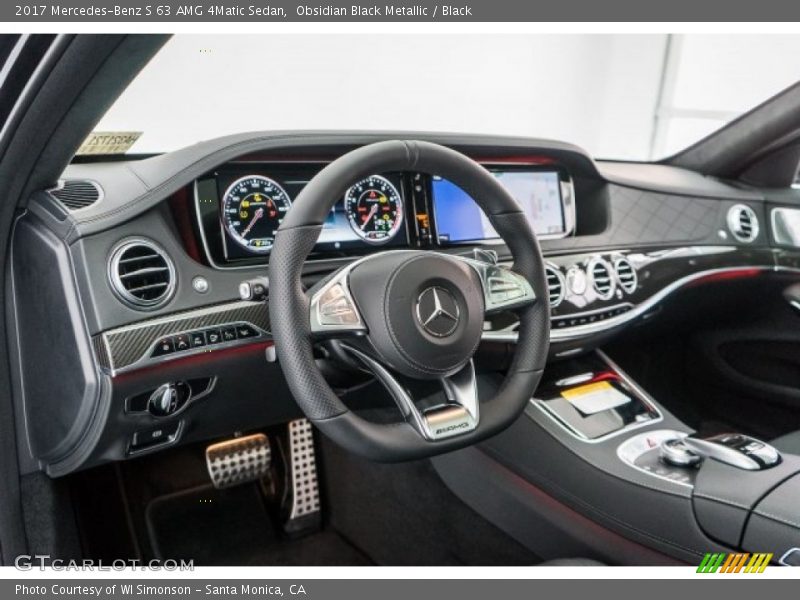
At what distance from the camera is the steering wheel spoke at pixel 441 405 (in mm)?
1021

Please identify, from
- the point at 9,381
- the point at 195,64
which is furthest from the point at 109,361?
the point at 195,64

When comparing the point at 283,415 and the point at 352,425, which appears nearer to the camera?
the point at 352,425

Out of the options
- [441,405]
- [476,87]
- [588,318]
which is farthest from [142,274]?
[476,87]

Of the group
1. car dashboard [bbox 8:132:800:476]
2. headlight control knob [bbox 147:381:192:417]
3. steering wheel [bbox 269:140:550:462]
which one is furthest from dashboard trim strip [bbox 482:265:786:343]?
headlight control knob [bbox 147:381:192:417]

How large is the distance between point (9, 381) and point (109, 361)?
30 cm

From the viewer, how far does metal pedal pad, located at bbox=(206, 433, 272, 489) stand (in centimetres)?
171

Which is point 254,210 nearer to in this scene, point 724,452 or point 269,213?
point 269,213

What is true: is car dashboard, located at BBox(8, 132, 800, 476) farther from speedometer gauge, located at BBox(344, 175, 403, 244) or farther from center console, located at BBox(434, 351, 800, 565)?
center console, located at BBox(434, 351, 800, 565)

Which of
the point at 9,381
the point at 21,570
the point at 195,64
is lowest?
the point at 21,570

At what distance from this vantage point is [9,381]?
4.11 feet

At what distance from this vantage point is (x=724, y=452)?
1.34m

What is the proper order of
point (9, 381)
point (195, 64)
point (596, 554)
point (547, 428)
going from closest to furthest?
point (9, 381), point (596, 554), point (547, 428), point (195, 64)

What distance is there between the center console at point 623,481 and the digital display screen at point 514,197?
0.38 metres

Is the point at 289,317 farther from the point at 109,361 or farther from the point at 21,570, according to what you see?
the point at 21,570
